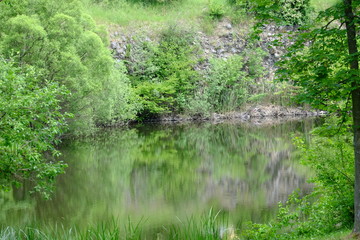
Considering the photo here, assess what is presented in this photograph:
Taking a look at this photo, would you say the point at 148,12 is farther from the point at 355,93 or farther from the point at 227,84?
the point at 355,93

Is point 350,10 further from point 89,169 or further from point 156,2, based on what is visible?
point 156,2

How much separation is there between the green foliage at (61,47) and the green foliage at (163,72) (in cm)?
1181

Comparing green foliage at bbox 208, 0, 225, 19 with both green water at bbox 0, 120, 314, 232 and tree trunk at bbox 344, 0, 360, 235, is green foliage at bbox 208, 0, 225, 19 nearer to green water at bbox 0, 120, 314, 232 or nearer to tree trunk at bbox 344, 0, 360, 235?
green water at bbox 0, 120, 314, 232

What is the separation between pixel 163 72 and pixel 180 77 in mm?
1661

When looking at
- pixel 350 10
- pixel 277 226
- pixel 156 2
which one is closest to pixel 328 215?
pixel 277 226

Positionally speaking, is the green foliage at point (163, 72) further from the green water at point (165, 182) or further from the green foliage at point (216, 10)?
the green water at point (165, 182)

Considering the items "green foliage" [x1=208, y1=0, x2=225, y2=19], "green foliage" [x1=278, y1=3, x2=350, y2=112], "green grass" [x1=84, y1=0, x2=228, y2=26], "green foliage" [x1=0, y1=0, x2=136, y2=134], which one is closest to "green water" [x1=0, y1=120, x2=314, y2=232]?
Result: "green foliage" [x1=278, y1=3, x2=350, y2=112]

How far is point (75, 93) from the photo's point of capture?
56.8 feet

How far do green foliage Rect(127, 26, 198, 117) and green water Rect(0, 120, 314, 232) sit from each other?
31.4ft

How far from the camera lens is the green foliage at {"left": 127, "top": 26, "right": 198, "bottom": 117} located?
104 feet

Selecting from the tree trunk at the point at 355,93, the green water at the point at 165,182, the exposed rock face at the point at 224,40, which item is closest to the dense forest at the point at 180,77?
the tree trunk at the point at 355,93

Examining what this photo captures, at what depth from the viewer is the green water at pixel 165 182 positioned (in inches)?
374

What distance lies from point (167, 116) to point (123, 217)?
24632 millimetres

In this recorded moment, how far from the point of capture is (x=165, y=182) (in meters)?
12.8
